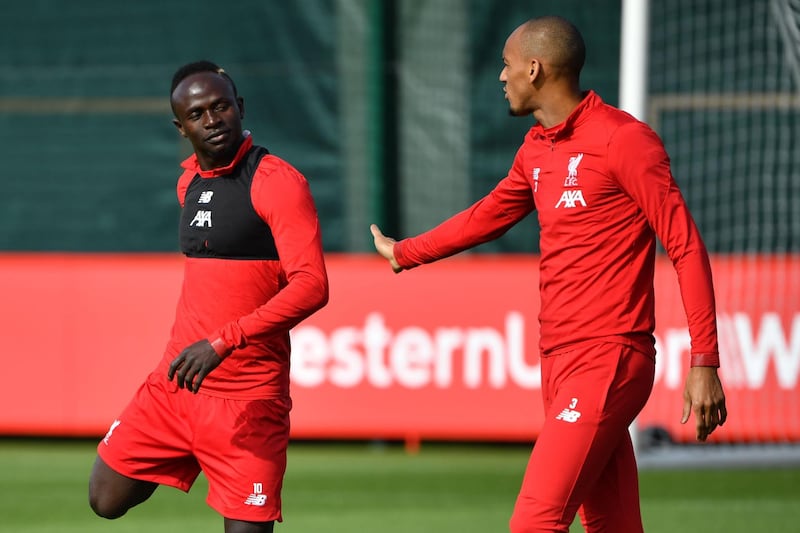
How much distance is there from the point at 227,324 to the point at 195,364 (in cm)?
24

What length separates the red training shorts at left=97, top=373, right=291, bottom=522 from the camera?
515 cm

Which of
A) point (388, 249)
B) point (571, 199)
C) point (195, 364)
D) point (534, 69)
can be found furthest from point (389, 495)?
point (534, 69)

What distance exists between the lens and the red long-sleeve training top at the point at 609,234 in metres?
4.57

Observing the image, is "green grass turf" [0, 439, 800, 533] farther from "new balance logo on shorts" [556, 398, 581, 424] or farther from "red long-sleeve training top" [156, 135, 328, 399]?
"new balance logo on shorts" [556, 398, 581, 424]

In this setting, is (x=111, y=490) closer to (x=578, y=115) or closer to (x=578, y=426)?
(x=578, y=426)

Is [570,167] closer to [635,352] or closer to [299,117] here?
[635,352]

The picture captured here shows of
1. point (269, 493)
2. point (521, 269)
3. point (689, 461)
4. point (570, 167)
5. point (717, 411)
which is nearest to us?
point (717, 411)

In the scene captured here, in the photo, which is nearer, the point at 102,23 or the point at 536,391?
the point at 536,391

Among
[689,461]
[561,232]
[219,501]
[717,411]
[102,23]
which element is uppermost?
[102,23]

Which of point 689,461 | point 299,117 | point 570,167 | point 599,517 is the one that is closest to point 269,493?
point 599,517

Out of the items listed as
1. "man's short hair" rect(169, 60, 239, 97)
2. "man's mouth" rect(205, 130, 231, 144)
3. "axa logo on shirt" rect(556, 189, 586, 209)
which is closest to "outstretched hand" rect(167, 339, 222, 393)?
"man's mouth" rect(205, 130, 231, 144)

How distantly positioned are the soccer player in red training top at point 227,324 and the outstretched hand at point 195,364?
0.09 metres

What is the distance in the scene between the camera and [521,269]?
1027 cm

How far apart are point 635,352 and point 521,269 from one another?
217 inches
